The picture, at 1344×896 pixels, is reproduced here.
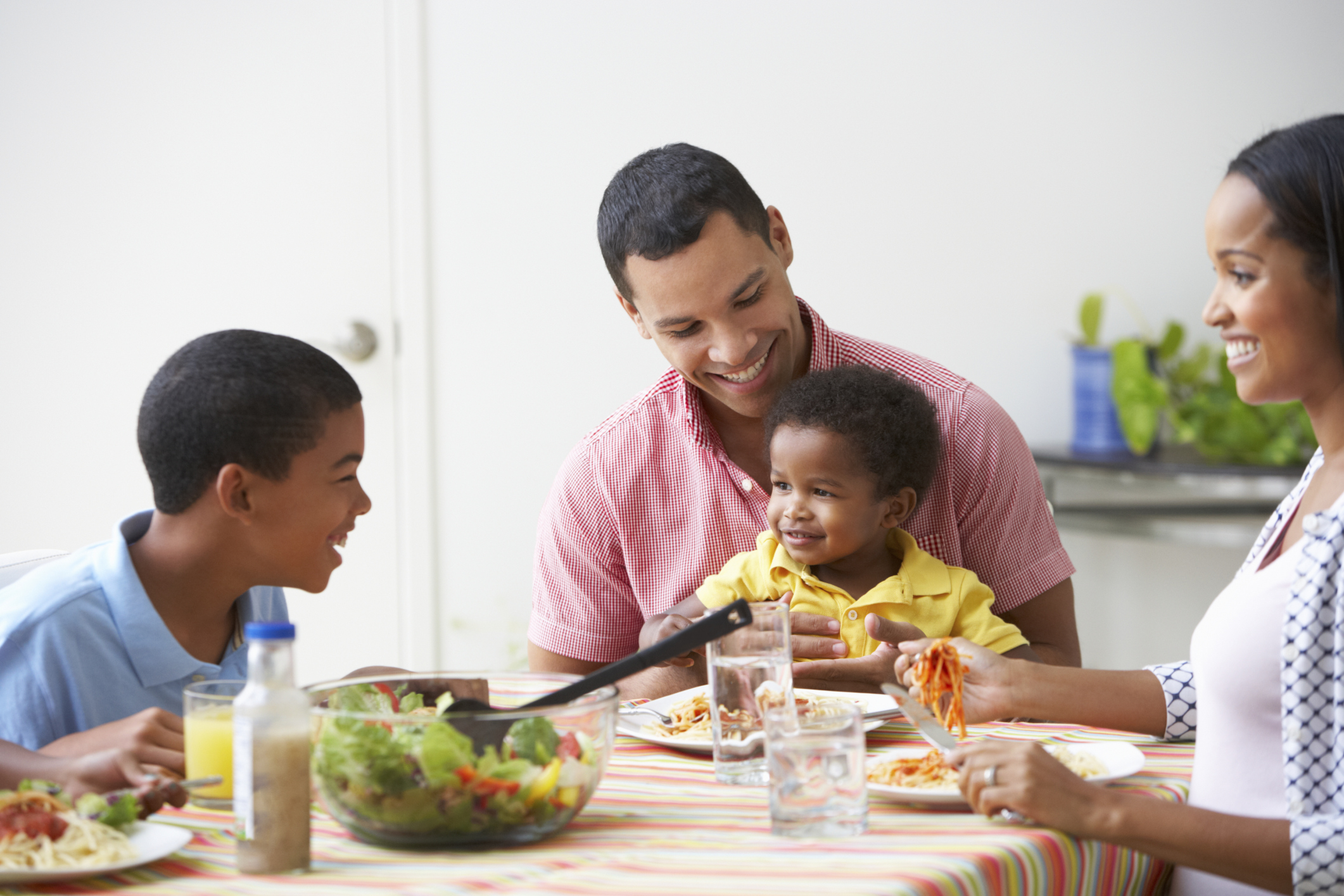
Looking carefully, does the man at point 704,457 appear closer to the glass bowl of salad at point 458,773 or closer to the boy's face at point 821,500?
the boy's face at point 821,500

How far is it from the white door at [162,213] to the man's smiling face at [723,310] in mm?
1751

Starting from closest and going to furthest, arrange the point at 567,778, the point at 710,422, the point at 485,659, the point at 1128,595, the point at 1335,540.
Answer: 1. the point at 567,778
2. the point at 1335,540
3. the point at 710,422
4. the point at 1128,595
5. the point at 485,659

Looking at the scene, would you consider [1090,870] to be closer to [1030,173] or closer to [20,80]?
[1030,173]

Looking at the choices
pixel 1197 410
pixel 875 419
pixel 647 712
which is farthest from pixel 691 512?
pixel 1197 410

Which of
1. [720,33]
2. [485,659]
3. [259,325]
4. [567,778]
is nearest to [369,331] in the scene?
[259,325]

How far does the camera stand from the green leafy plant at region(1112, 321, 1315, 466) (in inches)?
125

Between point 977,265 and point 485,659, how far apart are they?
1849 millimetres

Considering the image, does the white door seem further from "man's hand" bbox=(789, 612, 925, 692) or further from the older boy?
"man's hand" bbox=(789, 612, 925, 692)

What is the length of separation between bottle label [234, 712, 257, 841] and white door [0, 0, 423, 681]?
262cm

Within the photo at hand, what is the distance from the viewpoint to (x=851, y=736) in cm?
107

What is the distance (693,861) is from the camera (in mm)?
1023

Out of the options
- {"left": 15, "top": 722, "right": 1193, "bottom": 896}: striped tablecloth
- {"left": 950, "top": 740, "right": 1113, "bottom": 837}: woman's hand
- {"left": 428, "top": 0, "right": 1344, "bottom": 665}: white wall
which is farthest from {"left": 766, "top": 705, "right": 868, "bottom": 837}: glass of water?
{"left": 428, "top": 0, "right": 1344, "bottom": 665}: white wall

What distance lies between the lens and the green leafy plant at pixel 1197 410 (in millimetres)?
3164

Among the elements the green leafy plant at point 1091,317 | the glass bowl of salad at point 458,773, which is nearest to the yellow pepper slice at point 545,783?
the glass bowl of salad at point 458,773
